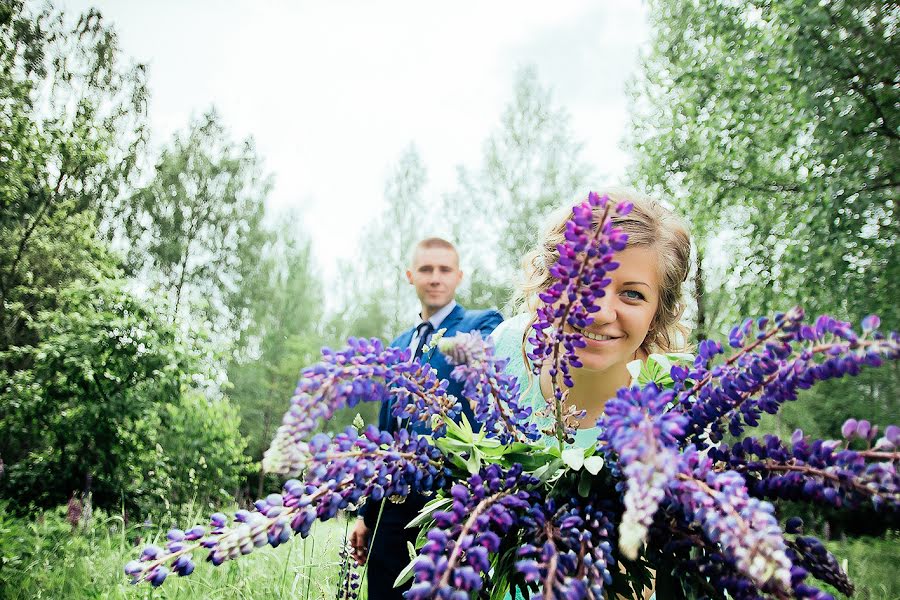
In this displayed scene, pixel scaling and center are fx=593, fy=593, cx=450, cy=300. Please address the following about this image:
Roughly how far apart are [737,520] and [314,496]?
1.37 ft

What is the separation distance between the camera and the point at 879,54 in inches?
270

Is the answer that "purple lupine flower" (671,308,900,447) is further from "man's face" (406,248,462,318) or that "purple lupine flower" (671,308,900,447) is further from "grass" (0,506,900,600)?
"man's face" (406,248,462,318)

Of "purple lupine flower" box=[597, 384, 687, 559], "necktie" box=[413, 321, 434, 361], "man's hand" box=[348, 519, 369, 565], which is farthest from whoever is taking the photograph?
"necktie" box=[413, 321, 434, 361]

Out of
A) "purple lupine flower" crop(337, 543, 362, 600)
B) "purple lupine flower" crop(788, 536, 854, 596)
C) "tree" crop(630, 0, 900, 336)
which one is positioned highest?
"tree" crop(630, 0, 900, 336)

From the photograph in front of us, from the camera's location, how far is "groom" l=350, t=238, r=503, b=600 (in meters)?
2.63

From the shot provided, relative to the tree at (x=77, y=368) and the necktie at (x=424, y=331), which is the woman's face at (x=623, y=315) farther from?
the tree at (x=77, y=368)

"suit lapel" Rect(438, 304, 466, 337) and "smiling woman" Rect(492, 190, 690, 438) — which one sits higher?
"suit lapel" Rect(438, 304, 466, 337)

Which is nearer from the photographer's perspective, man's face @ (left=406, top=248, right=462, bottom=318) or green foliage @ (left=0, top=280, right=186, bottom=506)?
man's face @ (left=406, top=248, right=462, bottom=318)

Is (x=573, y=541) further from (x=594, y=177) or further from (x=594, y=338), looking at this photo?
(x=594, y=177)

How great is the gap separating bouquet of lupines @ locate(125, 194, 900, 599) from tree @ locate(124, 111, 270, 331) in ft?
64.9

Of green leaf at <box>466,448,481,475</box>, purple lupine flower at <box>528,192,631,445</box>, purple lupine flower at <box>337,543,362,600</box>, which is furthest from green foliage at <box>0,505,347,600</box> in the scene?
purple lupine flower at <box>528,192,631,445</box>

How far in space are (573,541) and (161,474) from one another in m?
6.94

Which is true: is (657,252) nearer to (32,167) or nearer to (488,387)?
(488,387)

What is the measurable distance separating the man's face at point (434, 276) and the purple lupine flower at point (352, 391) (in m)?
3.86
